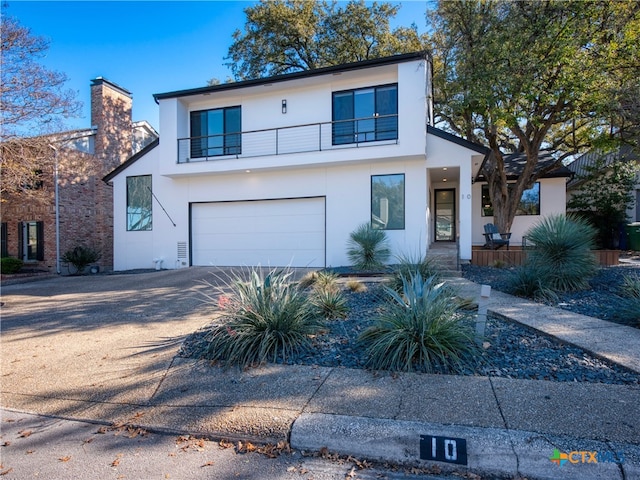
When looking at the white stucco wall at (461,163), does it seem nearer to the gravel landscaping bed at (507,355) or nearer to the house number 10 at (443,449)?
the gravel landscaping bed at (507,355)

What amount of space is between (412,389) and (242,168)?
461 inches

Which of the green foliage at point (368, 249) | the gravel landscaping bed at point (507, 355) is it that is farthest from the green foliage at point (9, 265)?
the gravel landscaping bed at point (507, 355)

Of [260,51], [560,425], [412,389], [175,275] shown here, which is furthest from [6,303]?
[260,51]

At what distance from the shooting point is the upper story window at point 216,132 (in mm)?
15211

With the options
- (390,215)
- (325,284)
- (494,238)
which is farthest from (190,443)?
(494,238)

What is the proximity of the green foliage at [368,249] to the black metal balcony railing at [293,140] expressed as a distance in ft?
10.2

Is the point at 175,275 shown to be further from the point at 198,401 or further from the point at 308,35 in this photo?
the point at 308,35

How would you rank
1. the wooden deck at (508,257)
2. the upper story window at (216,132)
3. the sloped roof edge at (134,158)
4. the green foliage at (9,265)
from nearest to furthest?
the wooden deck at (508,257) < the upper story window at (216,132) < the sloped roof edge at (134,158) < the green foliage at (9,265)

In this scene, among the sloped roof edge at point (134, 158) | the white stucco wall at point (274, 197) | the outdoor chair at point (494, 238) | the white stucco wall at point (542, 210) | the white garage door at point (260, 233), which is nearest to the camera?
the white stucco wall at point (274, 197)

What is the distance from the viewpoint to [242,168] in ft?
46.1

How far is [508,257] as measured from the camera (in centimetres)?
1270

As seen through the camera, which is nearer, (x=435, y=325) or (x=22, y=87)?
(x=435, y=325)

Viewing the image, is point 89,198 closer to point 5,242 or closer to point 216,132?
point 5,242

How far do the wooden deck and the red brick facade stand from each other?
15.8 m
